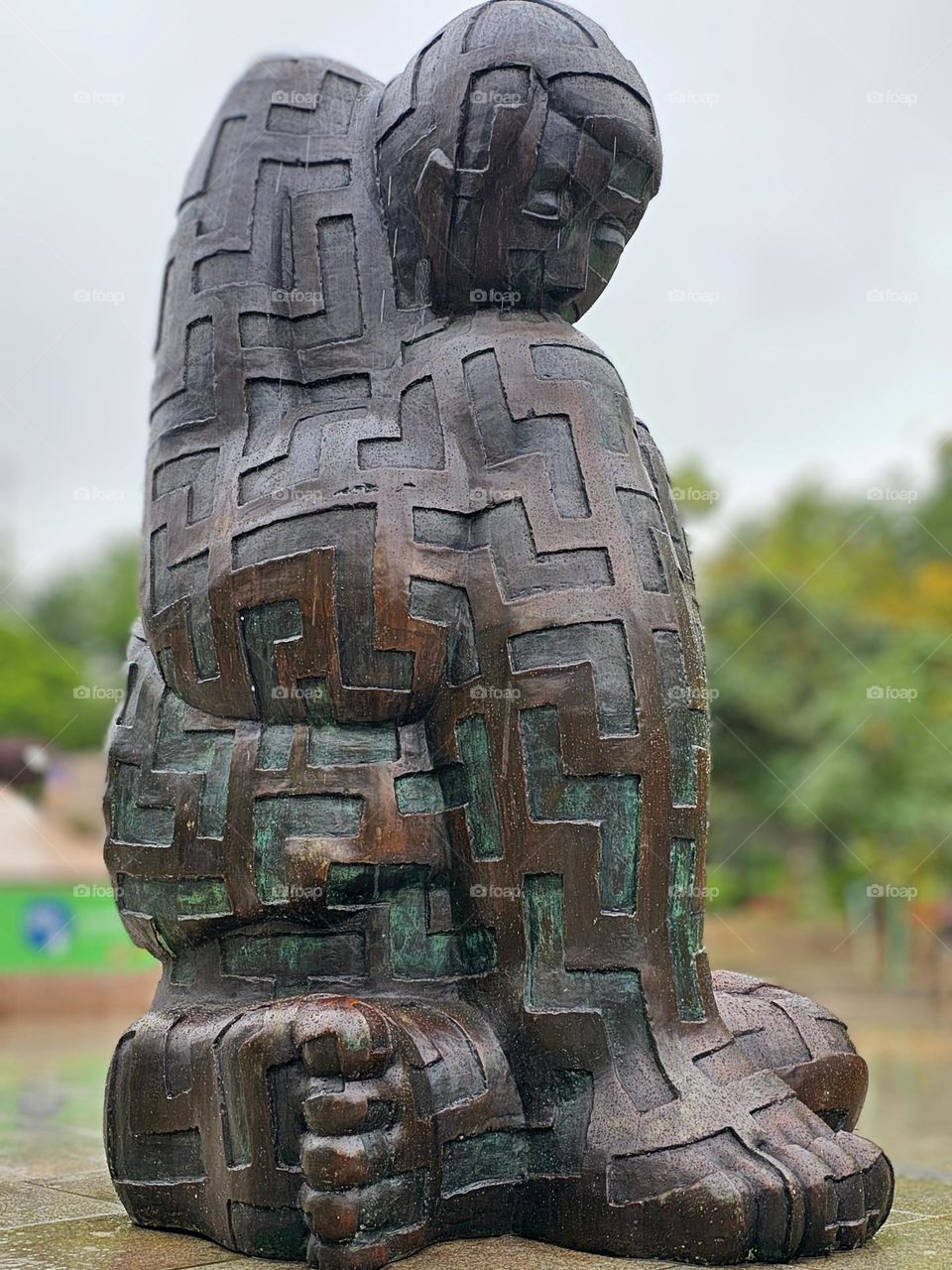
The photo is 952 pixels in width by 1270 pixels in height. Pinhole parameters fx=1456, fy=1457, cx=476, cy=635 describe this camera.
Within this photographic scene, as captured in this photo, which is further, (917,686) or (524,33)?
(917,686)

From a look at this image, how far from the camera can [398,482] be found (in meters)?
3.50

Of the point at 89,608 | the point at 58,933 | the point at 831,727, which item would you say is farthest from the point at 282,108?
the point at 89,608

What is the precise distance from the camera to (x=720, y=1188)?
295 cm

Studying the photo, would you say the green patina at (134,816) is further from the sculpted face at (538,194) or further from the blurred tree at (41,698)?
the blurred tree at (41,698)

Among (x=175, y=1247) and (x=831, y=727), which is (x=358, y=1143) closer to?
(x=175, y=1247)

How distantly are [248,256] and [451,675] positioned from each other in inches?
51.7

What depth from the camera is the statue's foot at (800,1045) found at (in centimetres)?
355

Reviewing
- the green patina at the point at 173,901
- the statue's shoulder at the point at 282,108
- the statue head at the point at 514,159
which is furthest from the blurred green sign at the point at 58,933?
the statue head at the point at 514,159

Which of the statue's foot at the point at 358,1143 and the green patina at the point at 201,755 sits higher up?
the green patina at the point at 201,755

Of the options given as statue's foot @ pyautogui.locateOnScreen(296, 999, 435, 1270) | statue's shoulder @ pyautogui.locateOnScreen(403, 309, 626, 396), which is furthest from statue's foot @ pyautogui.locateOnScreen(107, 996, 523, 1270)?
statue's shoulder @ pyautogui.locateOnScreen(403, 309, 626, 396)

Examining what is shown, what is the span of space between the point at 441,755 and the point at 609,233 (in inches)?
59.4

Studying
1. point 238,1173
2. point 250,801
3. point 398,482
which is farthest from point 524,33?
point 238,1173

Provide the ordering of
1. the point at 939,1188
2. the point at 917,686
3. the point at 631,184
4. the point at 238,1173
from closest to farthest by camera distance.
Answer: the point at 238,1173
the point at 631,184
the point at 939,1188
the point at 917,686

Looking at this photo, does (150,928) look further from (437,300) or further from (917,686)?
(917,686)
